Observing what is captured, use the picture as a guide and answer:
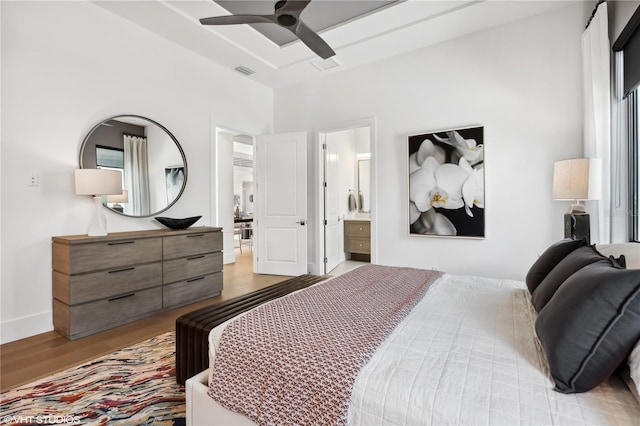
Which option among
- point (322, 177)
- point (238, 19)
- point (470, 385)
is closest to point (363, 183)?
point (322, 177)

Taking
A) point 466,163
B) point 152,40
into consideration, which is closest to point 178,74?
point 152,40

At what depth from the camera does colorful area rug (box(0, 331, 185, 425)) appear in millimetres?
1558

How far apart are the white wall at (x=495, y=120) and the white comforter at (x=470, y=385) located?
7.90 feet

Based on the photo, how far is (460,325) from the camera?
1.34m

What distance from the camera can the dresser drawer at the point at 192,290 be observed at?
10.6 feet

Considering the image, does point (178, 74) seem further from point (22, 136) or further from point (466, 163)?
point (466, 163)

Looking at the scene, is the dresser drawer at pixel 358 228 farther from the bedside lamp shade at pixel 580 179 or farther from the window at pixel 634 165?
the window at pixel 634 165

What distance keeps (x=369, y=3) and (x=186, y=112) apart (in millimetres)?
2463

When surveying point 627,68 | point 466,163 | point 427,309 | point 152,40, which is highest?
point 152,40

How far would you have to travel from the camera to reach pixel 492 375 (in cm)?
95

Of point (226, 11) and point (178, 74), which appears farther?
point (178, 74)

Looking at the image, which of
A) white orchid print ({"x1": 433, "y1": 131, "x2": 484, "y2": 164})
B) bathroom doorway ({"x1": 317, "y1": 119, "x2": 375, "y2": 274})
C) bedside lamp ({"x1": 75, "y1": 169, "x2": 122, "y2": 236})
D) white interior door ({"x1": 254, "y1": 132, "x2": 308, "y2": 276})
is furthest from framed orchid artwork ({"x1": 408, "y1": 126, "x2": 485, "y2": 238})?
bedside lamp ({"x1": 75, "y1": 169, "x2": 122, "y2": 236})

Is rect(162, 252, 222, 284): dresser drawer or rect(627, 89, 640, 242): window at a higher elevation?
rect(627, 89, 640, 242): window

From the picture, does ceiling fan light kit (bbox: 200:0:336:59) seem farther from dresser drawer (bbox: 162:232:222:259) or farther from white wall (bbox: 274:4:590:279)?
dresser drawer (bbox: 162:232:222:259)
